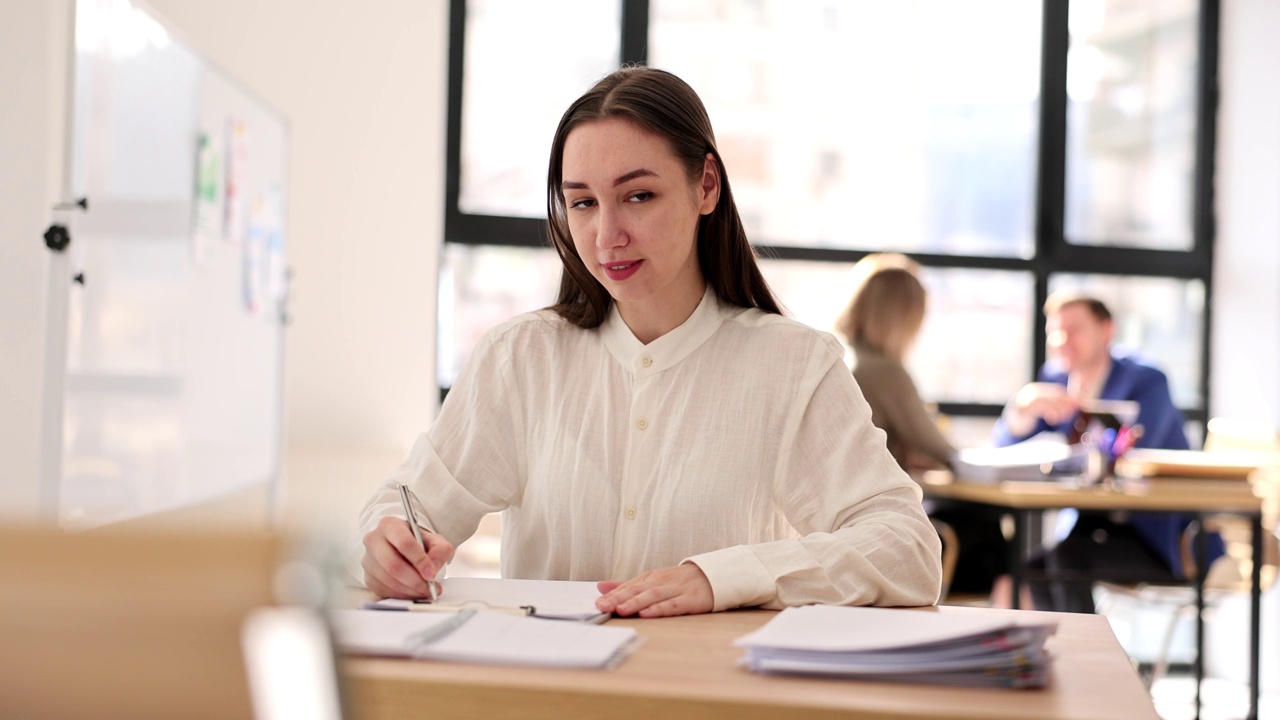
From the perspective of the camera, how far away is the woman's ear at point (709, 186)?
1553mm

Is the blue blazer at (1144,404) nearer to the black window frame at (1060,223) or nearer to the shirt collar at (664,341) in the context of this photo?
the black window frame at (1060,223)

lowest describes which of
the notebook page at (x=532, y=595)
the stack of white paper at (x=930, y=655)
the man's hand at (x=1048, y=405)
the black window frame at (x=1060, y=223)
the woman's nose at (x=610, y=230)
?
the notebook page at (x=532, y=595)

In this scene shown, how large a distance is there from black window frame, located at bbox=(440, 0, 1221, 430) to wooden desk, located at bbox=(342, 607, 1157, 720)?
4.01 m

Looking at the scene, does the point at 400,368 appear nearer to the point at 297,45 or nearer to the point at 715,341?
the point at 297,45

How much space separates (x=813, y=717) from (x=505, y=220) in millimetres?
4040

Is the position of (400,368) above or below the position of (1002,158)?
below

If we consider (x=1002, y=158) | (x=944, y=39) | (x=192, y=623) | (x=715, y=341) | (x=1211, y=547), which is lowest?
(x=1211, y=547)

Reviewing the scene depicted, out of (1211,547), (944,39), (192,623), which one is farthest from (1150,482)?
(192,623)

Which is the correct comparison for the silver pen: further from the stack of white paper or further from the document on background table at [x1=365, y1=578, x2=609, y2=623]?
the stack of white paper

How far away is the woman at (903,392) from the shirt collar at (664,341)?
80.2 inches

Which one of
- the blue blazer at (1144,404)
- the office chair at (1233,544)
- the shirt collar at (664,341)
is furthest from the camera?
the blue blazer at (1144,404)

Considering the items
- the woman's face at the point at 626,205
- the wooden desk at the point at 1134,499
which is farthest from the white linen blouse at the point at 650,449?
the wooden desk at the point at 1134,499

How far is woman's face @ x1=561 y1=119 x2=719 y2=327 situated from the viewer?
1.44m

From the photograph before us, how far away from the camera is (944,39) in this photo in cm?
500
